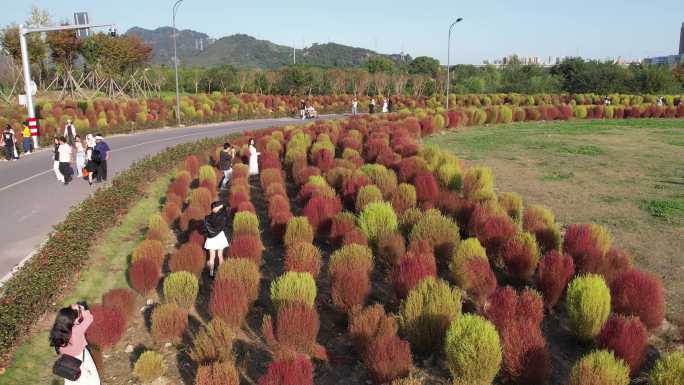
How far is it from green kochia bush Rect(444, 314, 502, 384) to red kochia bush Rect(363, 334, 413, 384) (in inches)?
17.2

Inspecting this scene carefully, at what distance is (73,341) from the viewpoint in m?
4.71

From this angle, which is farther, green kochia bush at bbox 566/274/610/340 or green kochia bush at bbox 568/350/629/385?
green kochia bush at bbox 566/274/610/340

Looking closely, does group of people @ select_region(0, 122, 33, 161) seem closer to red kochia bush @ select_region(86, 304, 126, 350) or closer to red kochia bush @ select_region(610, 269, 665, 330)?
red kochia bush @ select_region(86, 304, 126, 350)

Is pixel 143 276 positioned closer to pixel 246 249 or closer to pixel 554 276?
pixel 246 249

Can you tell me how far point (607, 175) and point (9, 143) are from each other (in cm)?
1801

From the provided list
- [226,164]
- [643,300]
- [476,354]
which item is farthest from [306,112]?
[476,354]

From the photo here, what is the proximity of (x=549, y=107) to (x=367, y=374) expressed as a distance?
3382 centimetres

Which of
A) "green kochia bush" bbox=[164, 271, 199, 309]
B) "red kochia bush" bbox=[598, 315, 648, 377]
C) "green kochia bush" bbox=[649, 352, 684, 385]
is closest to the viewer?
"green kochia bush" bbox=[649, 352, 684, 385]

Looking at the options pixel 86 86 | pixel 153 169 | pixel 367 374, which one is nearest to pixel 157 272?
pixel 367 374

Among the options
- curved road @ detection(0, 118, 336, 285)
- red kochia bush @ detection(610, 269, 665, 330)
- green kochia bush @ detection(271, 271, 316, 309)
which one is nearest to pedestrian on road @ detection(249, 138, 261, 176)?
curved road @ detection(0, 118, 336, 285)

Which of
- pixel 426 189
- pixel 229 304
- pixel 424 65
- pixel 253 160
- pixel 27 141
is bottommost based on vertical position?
pixel 229 304

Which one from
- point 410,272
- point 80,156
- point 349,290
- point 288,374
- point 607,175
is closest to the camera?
point 288,374

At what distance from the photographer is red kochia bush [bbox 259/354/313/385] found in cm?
462

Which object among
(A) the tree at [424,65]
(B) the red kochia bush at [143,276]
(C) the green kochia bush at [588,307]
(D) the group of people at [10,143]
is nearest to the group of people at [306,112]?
(D) the group of people at [10,143]
